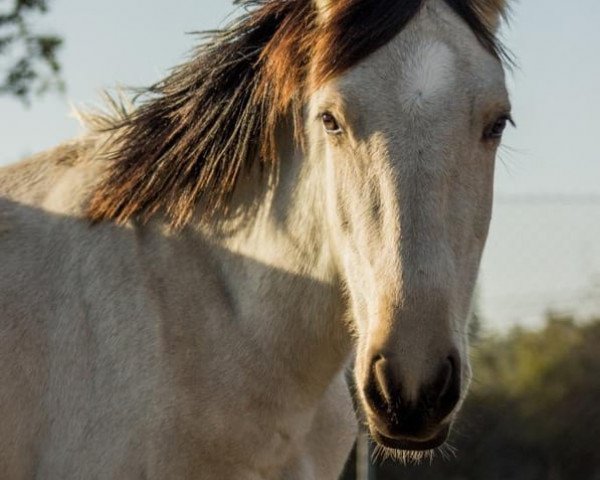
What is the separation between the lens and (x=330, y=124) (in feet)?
10.6

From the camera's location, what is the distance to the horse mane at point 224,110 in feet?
11.1

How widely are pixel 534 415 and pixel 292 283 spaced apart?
5.98 m

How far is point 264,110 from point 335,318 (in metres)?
0.67

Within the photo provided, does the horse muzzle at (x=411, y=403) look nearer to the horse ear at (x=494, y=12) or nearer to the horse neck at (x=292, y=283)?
the horse neck at (x=292, y=283)

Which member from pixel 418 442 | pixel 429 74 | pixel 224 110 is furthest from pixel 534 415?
pixel 429 74

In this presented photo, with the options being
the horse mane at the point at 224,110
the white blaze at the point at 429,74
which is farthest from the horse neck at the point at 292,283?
the white blaze at the point at 429,74

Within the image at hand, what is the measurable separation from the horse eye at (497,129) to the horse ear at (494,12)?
1.16ft

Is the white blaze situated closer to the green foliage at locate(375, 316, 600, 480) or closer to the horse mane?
the horse mane

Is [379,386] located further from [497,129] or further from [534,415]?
[534,415]

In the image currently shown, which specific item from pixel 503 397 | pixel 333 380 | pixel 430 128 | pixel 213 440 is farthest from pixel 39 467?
pixel 503 397

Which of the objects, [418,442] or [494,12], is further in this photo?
[494,12]

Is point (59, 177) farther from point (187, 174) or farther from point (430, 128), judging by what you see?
point (430, 128)

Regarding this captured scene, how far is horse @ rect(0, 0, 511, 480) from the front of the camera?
302 centimetres

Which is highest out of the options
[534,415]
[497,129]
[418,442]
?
[497,129]
